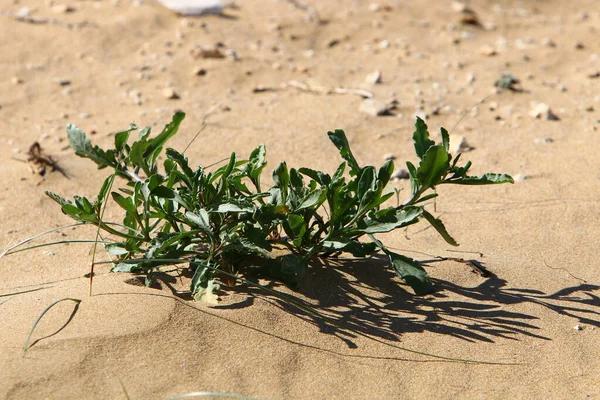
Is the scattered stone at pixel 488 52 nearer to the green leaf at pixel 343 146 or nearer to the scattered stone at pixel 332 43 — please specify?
the scattered stone at pixel 332 43

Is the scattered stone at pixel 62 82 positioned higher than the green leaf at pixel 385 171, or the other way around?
the green leaf at pixel 385 171

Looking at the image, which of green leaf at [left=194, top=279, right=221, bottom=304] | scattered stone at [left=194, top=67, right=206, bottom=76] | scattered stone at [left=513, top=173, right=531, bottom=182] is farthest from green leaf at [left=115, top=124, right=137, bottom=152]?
scattered stone at [left=194, top=67, right=206, bottom=76]

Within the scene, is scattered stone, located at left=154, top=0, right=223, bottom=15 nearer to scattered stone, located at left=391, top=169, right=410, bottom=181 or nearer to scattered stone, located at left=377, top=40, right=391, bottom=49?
scattered stone, located at left=377, top=40, right=391, bottom=49

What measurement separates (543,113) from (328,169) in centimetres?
139

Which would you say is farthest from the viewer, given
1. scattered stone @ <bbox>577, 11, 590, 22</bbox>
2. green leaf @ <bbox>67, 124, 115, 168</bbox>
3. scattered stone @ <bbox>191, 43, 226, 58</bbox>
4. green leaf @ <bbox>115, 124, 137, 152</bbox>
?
scattered stone @ <bbox>577, 11, 590, 22</bbox>

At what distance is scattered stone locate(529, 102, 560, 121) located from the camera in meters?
4.28

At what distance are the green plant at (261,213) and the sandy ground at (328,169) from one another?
0.39 ft

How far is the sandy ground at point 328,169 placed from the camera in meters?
Answer: 2.15

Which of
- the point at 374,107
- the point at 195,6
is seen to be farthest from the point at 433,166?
the point at 195,6

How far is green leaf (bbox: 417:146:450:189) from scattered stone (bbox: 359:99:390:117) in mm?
2049

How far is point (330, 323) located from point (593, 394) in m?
0.79

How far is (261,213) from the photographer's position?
2.34m

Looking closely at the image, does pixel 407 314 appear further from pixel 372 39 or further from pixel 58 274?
pixel 372 39

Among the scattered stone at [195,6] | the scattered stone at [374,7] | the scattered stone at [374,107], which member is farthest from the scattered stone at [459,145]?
the scattered stone at [195,6]
